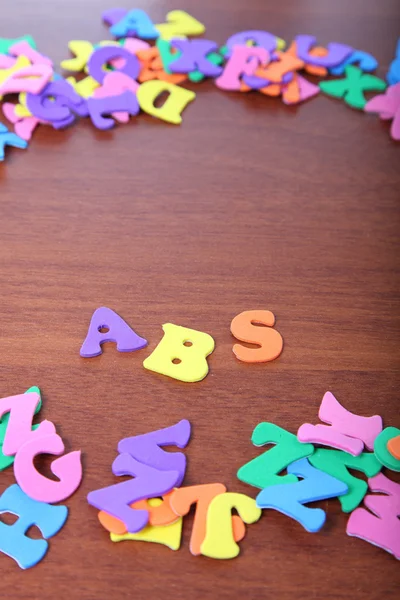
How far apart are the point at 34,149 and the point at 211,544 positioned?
2.15ft

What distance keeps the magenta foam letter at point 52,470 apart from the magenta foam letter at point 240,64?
693mm

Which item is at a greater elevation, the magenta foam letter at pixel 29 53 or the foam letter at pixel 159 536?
the magenta foam letter at pixel 29 53

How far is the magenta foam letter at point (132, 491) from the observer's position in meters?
0.62

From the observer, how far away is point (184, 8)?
1.34 metres

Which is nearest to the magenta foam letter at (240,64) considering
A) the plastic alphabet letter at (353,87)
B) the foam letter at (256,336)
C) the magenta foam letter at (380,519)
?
the plastic alphabet letter at (353,87)

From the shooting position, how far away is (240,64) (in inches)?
46.5

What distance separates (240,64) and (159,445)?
72 cm

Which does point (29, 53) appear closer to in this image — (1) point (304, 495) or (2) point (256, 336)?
(2) point (256, 336)

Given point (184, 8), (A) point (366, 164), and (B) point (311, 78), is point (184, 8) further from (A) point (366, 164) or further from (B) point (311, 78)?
(A) point (366, 164)

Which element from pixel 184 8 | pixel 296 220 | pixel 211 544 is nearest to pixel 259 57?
pixel 184 8

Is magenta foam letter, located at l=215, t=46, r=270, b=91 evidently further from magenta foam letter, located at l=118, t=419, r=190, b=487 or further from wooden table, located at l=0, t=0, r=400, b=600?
magenta foam letter, located at l=118, t=419, r=190, b=487

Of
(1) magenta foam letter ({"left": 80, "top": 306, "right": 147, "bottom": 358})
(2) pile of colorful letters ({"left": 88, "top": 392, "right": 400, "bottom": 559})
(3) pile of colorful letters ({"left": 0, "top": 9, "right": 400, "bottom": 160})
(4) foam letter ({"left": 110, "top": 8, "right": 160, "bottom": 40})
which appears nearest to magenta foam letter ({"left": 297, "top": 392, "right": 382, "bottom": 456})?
(2) pile of colorful letters ({"left": 88, "top": 392, "right": 400, "bottom": 559})

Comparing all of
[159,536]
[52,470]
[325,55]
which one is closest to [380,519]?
[159,536]

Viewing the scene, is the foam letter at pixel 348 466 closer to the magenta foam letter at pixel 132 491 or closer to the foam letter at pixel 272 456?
the foam letter at pixel 272 456
